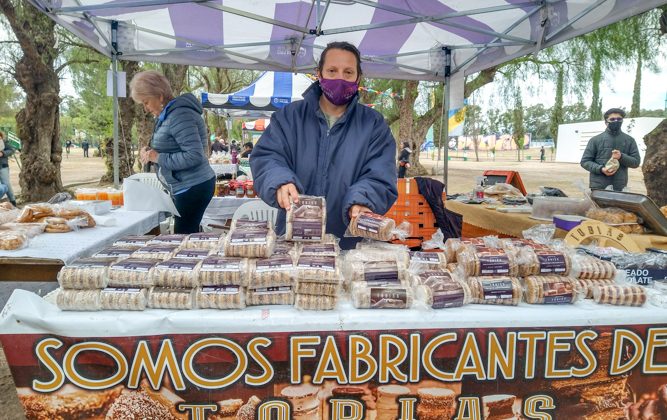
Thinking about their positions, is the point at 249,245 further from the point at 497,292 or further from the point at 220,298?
the point at 497,292

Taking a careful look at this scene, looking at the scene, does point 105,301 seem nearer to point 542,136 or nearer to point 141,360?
point 141,360

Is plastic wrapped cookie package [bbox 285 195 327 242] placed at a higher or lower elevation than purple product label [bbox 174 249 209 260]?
higher

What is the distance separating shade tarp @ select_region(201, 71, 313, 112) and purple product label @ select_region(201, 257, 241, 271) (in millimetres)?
9679

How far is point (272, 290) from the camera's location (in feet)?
4.82

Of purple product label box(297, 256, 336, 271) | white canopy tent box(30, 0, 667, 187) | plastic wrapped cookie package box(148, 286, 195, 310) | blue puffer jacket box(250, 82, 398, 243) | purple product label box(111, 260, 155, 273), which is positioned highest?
white canopy tent box(30, 0, 667, 187)

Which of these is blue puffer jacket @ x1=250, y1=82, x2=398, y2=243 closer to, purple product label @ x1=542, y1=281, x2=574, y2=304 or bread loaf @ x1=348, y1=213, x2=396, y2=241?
bread loaf @ x1=348, y1=213, x2=396, y2=241

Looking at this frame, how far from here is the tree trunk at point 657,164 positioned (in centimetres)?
687

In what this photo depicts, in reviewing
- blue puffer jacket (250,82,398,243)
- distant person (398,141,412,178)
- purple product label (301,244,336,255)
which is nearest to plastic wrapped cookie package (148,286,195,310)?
purple product label (301,244,336,255)

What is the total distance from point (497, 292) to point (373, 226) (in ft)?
1.64

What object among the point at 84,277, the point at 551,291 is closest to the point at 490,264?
the point at 551,291

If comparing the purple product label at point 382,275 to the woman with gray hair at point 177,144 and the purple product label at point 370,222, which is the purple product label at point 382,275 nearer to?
the purple product label at point 370,222

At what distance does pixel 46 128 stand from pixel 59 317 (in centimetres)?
1085

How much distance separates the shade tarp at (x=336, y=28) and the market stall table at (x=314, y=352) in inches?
125

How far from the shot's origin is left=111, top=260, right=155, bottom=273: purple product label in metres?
1.45
